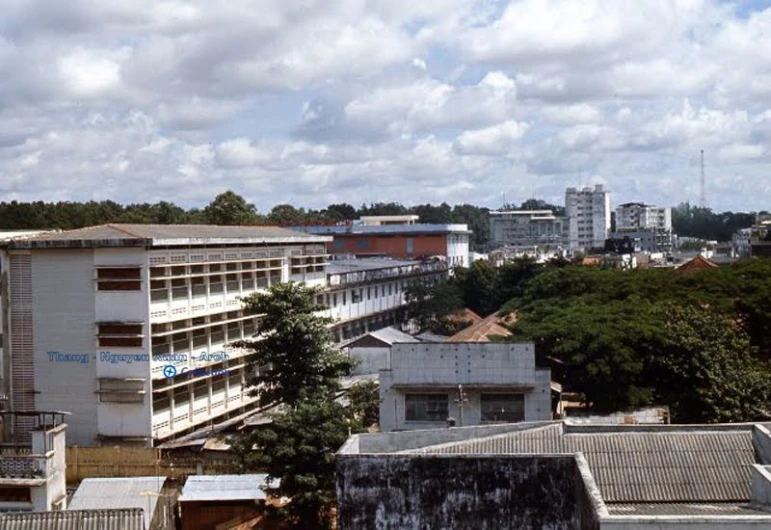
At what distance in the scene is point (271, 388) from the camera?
33.2 m

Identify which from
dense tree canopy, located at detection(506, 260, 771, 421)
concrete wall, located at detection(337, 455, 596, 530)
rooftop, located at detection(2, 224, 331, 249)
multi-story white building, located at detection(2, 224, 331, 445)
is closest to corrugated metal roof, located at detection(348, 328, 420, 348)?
dense tree canopy, located at detection(506, 260, 771, 421)

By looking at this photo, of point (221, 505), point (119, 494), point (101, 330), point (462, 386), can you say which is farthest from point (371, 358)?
point (119, 494)

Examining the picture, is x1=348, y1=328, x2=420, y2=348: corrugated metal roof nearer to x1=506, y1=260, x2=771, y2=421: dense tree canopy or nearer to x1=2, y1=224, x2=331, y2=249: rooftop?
x1=506, y1=260, x2=771, y2=421: dense tree canopy

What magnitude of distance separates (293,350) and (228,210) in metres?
36.5

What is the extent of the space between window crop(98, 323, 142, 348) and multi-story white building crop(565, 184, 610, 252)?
140 meters

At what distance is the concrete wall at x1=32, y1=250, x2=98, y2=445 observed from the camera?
3247 centimetres

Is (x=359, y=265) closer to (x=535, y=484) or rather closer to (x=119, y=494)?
(x=119, y=494)

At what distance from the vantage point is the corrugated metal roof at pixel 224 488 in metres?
24.9

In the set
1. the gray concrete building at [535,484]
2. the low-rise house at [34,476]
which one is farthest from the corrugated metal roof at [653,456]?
the low-rise house at [34,476]

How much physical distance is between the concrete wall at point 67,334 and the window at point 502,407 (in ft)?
42.6

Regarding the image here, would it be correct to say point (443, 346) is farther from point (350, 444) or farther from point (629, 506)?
point (629, 506)

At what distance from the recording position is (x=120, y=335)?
1270 inches

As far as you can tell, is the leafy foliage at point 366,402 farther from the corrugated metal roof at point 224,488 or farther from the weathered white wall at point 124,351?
the weathered white wall at point 124,351

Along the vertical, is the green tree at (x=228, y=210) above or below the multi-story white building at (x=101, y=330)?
above
